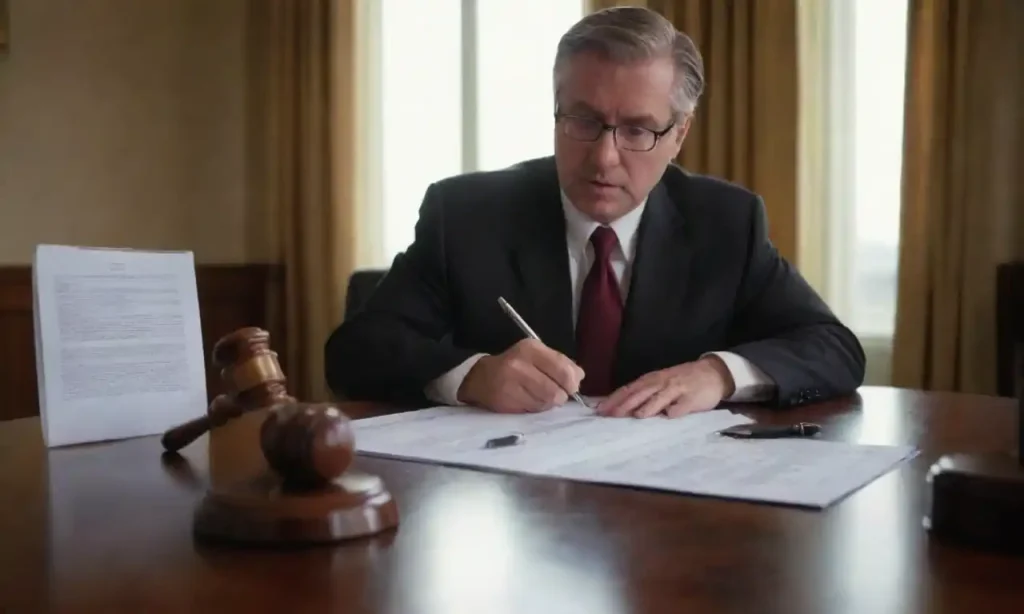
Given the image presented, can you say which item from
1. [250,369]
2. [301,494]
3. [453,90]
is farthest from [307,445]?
[453,90]

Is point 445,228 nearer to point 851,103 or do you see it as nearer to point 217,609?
point 217,609

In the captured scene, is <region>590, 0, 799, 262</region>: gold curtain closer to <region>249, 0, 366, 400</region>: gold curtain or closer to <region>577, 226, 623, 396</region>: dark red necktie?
<region>249, 0, 366, 400</region>: gold curtain

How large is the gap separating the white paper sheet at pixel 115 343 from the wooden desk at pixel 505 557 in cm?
14

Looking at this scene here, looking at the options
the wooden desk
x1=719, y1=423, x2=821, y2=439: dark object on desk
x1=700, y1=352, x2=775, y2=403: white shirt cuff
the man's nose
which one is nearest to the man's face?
the man's nose

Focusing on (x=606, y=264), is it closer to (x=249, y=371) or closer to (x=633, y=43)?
(x=633, y=43)

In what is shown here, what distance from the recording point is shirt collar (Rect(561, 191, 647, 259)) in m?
1.96

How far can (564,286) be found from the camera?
6.20ft

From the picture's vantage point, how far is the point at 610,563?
0.71 m

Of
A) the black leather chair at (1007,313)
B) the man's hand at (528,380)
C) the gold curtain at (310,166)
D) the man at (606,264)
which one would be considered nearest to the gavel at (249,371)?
the man's hand at (528,380)

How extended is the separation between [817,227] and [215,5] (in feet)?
9.16

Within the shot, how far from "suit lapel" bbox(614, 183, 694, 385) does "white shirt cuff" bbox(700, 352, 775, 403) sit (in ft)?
0.86

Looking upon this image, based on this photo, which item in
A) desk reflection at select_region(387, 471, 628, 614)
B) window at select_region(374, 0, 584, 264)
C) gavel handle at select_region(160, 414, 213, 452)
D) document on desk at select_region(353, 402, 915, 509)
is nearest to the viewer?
desk reflection at select_region(387, 471, 628, 614)

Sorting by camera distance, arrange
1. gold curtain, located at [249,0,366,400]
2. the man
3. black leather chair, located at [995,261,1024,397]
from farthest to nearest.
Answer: gold curtain, located at [249,0,366,400] → black leather chair, located at [995,261,1024,397] → the man

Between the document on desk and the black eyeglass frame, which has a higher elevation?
the black eyeglass frame
